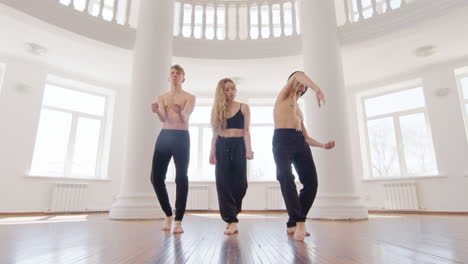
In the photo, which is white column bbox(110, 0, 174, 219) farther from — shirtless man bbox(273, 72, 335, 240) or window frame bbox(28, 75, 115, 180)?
window frame bbox(28, 75, 115, 180)

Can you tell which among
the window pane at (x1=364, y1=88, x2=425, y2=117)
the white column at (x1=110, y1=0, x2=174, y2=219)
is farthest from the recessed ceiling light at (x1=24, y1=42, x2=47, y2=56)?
the window pane at (x1=364, y1=88, x2=425, y2=117)

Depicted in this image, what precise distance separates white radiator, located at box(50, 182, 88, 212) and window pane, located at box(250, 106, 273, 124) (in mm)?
4578

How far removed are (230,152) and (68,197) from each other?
518 centimetres

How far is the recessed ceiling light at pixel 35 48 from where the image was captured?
5.06 meters

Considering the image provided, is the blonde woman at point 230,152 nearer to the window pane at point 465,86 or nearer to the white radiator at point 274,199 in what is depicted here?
the white radiator at point 274,199

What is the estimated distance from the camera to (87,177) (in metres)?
6.56

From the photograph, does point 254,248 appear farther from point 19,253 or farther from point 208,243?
point 19,253

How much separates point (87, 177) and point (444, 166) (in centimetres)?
778

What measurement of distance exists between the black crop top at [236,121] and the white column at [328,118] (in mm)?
1975

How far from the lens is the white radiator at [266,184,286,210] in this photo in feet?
22.4

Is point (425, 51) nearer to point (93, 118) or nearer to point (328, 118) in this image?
point (328, 118)

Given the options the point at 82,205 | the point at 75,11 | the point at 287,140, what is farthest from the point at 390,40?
the point at 82,205

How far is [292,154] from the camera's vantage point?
6.29ft

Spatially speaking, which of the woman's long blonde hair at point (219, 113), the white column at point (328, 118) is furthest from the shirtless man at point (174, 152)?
the white column at point (328, 118)
